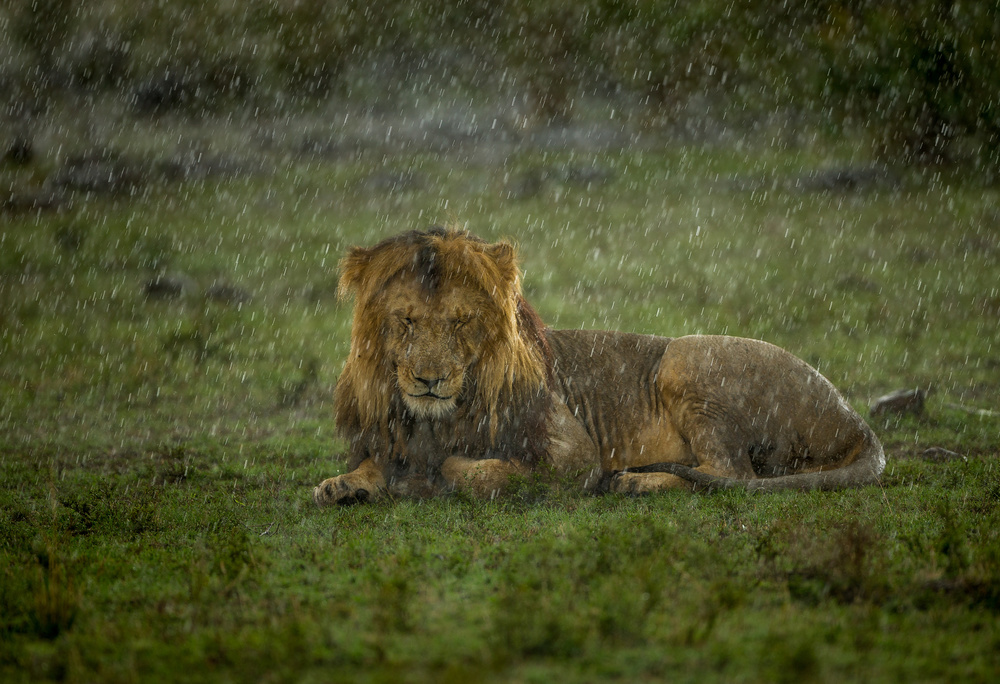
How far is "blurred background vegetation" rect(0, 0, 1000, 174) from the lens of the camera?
23.0m

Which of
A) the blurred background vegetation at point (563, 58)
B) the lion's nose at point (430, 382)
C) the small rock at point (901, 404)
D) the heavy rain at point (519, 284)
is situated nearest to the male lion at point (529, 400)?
the lion's nose at point (430, 382)

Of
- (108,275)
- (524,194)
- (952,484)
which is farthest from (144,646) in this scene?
(524,194)

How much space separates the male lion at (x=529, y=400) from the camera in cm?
605

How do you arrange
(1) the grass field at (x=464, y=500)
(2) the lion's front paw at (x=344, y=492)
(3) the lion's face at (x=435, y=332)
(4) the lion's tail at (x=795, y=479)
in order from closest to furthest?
(1) the grass field at (x=464, y=500) → (3) the lion's face at (x=435, y=332) → (2) the lion's front paw at (x=344, y=492) → (4) the lion's tail at (x=795, y=479)

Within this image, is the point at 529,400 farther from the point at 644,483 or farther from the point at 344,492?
the point at 344,492

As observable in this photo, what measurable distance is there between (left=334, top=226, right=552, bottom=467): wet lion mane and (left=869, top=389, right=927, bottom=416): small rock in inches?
199

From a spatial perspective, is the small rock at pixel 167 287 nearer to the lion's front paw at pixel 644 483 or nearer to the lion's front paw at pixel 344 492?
the lion's front paw at pixel 344 492

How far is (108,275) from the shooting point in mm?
18719

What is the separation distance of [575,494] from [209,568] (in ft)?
9.15

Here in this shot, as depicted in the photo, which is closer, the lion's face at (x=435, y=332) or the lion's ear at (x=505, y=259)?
the lion's face at (x=435, y=332)

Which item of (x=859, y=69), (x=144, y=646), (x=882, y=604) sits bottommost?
(x=144, y=646)

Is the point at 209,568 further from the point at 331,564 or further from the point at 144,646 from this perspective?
the point at 144,646

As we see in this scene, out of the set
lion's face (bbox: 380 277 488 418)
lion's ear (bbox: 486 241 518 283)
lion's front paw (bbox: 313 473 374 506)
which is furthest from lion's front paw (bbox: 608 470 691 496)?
lion's front paw (bbox: 313 473 374 506)

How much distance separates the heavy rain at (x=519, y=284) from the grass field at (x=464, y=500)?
1.3 inches
